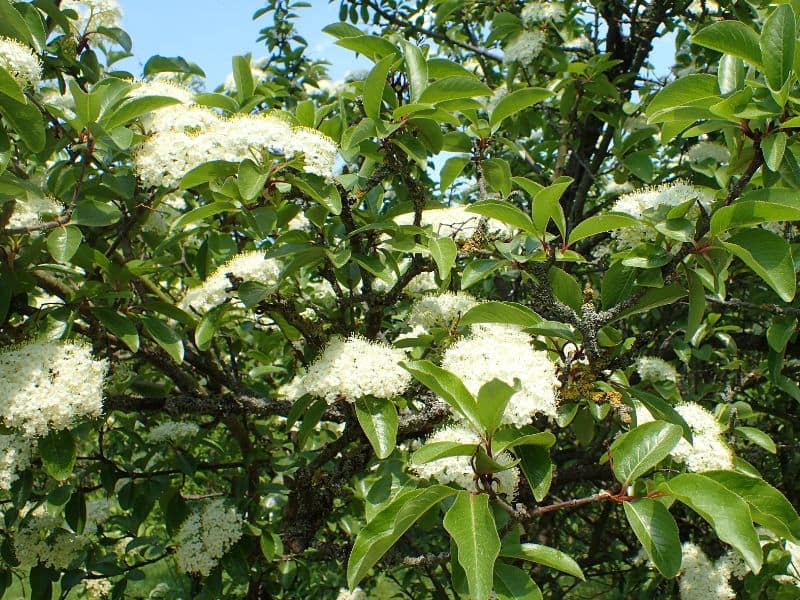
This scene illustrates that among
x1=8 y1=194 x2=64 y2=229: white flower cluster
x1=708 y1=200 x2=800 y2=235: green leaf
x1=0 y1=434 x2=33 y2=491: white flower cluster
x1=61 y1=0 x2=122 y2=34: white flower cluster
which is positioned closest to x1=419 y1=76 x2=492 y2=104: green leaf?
x1=708 y1=200 x2=800 y2=235: green leaf

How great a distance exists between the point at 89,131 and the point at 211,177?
18.6 inches

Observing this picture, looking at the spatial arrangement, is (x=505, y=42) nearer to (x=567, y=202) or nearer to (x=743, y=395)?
(x=567, y=202)

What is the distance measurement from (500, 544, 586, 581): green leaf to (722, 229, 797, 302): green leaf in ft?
2.30

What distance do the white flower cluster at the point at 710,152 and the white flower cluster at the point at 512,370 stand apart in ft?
6.12

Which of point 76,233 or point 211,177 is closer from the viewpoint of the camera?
point 211,177

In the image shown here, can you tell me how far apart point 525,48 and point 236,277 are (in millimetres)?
2183

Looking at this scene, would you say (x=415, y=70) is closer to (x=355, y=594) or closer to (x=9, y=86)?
(x=9, y=86)

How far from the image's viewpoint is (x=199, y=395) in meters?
2.52

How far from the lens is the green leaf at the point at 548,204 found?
1.60 metres

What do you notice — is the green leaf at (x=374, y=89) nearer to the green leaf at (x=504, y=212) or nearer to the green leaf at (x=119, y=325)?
the green leaf at (x=504, y=212)

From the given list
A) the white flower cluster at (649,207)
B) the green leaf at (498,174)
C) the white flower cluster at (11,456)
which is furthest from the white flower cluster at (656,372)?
the white flower cluster at (11,456)

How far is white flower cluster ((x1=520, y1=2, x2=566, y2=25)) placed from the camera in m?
3.67

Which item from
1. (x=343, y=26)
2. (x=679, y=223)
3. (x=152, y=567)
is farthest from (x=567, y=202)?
(x=152, y=567)

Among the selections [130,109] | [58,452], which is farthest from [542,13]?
[58,452]
